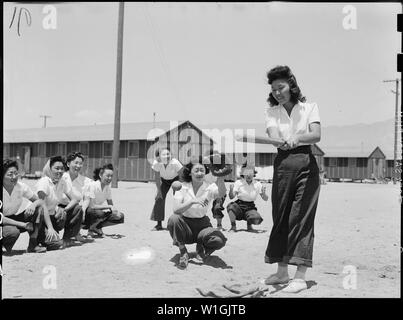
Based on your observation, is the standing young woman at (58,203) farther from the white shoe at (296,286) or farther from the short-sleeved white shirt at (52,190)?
the white shoe at (296,286)

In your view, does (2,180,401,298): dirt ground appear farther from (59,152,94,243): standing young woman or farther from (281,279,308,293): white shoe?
(59,152,94,243): standing young woman

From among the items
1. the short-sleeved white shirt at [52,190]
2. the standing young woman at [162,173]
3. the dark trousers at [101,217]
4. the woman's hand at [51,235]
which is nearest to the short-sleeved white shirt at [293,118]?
the standing young woman at [162,173]

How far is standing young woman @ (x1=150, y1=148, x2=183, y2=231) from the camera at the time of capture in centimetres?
597

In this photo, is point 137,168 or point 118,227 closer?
point 118,227

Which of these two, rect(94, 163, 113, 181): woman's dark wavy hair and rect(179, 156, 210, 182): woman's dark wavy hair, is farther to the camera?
rect(94, 163, 113, 181): woman's dark wavy hair

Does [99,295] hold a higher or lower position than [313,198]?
lower

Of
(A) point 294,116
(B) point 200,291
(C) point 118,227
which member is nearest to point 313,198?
(A) point 294,116

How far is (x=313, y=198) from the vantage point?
3.68 metres

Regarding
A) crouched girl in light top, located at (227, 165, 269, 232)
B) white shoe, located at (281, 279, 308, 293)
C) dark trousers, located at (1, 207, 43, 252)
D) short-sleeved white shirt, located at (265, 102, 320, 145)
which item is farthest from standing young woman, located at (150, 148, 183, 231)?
white shoe, located at (281, 279, 308, 293)

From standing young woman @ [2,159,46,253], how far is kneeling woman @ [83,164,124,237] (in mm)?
820
